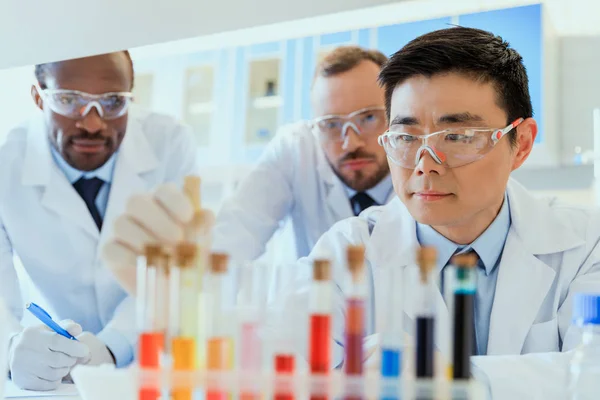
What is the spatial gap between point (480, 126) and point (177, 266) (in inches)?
35.2

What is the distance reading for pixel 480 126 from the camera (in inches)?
53.4

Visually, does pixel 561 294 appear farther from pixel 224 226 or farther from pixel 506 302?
pixel 224 226

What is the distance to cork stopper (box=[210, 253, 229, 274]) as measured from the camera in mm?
618

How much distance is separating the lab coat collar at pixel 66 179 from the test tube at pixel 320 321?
1.40 metres

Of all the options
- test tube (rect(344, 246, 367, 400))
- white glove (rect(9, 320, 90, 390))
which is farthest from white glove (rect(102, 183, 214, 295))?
white glove (rect(9, 320, 90, 390))

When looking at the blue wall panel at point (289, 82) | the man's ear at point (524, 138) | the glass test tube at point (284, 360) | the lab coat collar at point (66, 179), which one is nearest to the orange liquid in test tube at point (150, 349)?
the glass test tube at point (284, 360)

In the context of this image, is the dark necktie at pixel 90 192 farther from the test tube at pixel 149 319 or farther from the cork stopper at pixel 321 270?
the cork stopper at pixel 321 270

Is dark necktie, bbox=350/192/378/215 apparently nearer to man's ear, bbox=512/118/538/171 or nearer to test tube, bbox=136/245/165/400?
man's ear, bbox=512/118/538/171

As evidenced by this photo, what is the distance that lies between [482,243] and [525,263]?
10 centimetres

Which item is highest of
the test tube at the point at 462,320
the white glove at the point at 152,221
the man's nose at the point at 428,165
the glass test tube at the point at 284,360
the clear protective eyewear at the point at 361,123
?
the clear protective eyewear at the point at 361,123

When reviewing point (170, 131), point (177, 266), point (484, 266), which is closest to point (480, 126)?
point (484, 266)

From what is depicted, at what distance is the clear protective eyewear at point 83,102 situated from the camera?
187cm

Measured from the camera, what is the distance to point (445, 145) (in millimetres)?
1312

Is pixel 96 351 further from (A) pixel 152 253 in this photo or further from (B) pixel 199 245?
(A) pixel 152 253
